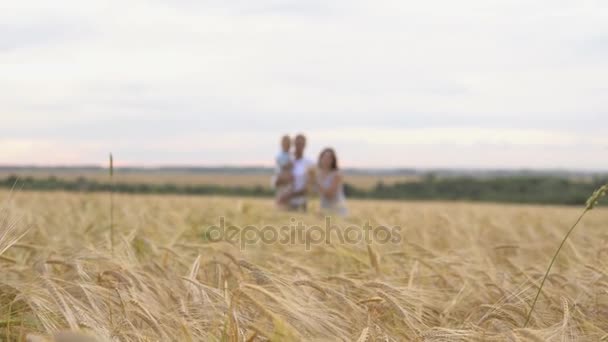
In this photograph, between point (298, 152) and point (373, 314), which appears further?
point (298, 152)

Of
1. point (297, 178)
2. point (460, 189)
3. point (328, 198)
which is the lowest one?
point (460, 189)

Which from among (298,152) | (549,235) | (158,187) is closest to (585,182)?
(158,187)

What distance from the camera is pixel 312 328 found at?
4.99ft

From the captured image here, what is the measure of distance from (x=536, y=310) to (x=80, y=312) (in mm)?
1181

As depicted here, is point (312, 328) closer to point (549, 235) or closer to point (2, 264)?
point (2, 264)

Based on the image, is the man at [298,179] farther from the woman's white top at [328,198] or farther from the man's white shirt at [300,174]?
the woman's white top at [328,198]

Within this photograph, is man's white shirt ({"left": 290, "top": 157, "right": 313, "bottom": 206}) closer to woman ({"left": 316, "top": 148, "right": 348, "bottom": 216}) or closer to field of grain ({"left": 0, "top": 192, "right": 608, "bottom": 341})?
woman ({"left": 316, "top": 148, "right": 348, "bottom": 216})

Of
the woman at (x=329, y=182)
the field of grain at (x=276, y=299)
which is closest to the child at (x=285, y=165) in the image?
the woman at (x=329, y=182)

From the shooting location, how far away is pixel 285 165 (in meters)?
8.06

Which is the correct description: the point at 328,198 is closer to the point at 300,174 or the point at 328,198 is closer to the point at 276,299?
the point at 300,174

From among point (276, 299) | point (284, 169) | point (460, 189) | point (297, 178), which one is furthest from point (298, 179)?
point (460, 189)

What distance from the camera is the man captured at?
8.02 meters
